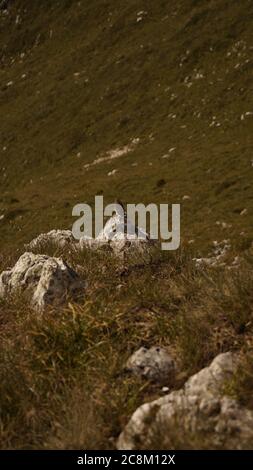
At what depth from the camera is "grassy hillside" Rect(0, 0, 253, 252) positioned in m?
38.1

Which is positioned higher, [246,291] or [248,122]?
[248,122]

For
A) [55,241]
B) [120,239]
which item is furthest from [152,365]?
[55,241]

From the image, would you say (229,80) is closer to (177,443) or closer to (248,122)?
(248,122)

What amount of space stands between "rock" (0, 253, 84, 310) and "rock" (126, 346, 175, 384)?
6.49 ft

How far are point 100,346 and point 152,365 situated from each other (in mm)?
731

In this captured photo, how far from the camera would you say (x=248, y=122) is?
41938 mm

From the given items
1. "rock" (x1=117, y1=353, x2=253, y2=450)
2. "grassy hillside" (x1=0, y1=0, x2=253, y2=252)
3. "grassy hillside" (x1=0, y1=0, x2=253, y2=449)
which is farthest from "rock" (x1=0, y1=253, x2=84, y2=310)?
"grassy hillside" (x1=0, y1=0, x2=253, y2=252)

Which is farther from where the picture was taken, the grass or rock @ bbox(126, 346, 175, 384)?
rock @ bbox(126, 346, 175, 384)

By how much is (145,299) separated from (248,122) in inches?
1380

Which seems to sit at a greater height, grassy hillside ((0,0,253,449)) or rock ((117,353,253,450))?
grassy hillside ((0,0,253,449))

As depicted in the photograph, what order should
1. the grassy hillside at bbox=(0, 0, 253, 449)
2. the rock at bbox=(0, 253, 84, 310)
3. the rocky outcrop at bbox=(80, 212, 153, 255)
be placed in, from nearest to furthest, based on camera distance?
1. the grassy hillside at bbox=(0, 0, 253, 449)
2. the rock at bbox=(0, 253, 84, 310)
3. the rocky outcrop at bbox=(80, 212, 153, 255)

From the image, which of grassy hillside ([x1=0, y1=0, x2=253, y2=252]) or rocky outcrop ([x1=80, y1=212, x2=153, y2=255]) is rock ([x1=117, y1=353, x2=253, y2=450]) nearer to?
rocky outcrop ([x1=80, y1=212, x2=153, y2=255])

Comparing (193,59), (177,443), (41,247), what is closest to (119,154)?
(193,59)

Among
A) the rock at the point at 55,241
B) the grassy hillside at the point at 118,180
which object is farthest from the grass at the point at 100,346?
the rock at the point at 55,241
